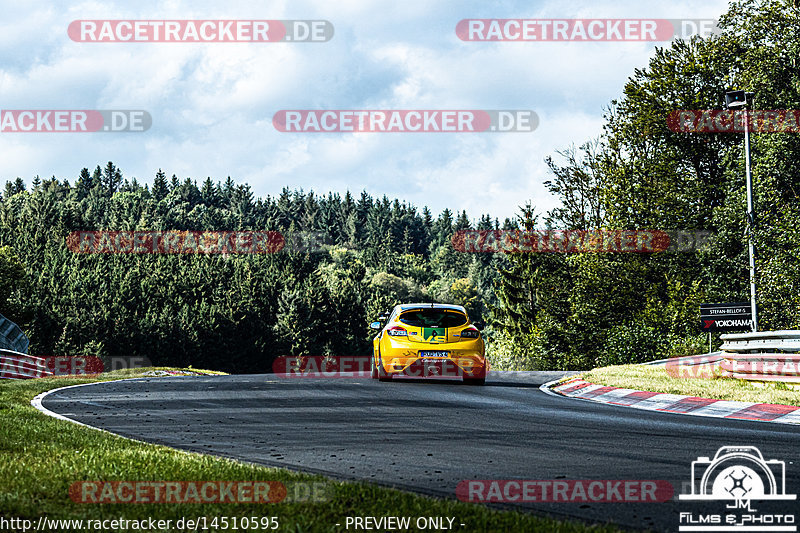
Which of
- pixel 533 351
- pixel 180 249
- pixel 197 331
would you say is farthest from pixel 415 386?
pixel 180 249

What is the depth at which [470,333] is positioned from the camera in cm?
1698

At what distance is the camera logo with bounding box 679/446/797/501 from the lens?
19.0ft

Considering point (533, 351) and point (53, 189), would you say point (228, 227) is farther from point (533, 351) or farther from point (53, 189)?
point (533, 351)

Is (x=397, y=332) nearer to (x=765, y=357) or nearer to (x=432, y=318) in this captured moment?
(x=432, y=318)

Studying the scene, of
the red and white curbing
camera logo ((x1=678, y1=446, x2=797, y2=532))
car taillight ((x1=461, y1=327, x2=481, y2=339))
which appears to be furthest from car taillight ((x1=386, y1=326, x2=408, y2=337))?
camera logo ((x1=678, y1=446, x2=797, y2=532))

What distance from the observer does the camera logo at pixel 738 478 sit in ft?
19.0

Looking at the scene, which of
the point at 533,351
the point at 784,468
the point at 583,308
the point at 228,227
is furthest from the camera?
the point at 228,227

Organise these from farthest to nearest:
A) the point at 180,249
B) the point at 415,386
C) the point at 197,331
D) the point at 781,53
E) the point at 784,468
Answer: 1. the point at 180,249
2. the point at 197,331
3. the point at 781,53
4. the point at 415,386
5. the point at 784,468

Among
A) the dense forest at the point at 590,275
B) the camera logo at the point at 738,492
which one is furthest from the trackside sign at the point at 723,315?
the camera logo at the point at 738,492

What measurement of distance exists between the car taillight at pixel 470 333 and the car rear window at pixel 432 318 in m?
0.17

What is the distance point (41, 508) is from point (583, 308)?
40.5 meters

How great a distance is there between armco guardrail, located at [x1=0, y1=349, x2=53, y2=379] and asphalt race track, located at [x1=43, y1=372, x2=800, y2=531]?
11481 millimetres

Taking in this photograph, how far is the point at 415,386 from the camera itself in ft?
55.9

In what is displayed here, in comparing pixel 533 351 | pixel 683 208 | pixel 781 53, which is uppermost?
pixel 781 53
